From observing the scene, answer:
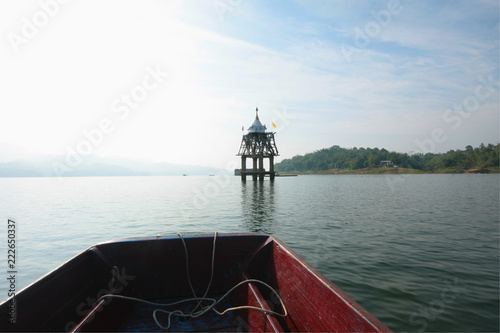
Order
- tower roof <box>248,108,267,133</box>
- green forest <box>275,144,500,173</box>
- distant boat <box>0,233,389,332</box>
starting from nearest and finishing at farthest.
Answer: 1. distant boat <box>0,233,389,332</box>
2. tower roof <box>248,108,267,133</box>
3. green forest <box>275,144,500,173</box>

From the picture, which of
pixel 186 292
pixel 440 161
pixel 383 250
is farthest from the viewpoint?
pixel 440 161

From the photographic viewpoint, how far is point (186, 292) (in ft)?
14.5

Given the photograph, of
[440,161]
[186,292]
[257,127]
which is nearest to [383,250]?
[186,292]

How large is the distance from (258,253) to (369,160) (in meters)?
166

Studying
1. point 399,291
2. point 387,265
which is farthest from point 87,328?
point 387,265

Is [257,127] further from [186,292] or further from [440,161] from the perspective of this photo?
[440,161]

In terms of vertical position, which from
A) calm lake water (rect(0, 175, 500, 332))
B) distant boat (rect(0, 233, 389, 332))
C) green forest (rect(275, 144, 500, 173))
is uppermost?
green forest (rect(275, 144, 500, 173))

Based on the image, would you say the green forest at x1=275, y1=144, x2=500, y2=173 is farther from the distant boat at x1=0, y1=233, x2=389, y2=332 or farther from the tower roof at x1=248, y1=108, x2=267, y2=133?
the distant boat at x1=0, y1=233, x2=389, y2=332

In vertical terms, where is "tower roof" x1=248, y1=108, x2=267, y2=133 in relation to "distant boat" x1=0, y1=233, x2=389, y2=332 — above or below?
above

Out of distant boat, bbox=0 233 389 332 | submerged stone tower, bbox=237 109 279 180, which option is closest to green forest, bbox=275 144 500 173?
submerged stone tower, bbox=237 109 279 180

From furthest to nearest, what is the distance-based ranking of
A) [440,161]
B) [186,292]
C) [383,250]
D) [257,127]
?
[440,161] < [257,127] < [383,250] < [186,292]

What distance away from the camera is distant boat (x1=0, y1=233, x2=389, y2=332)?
9.19ft

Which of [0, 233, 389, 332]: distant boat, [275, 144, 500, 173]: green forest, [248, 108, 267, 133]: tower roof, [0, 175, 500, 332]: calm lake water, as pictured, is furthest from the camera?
[275, 144, 500, 173]: green forest

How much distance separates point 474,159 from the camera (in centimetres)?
13600
